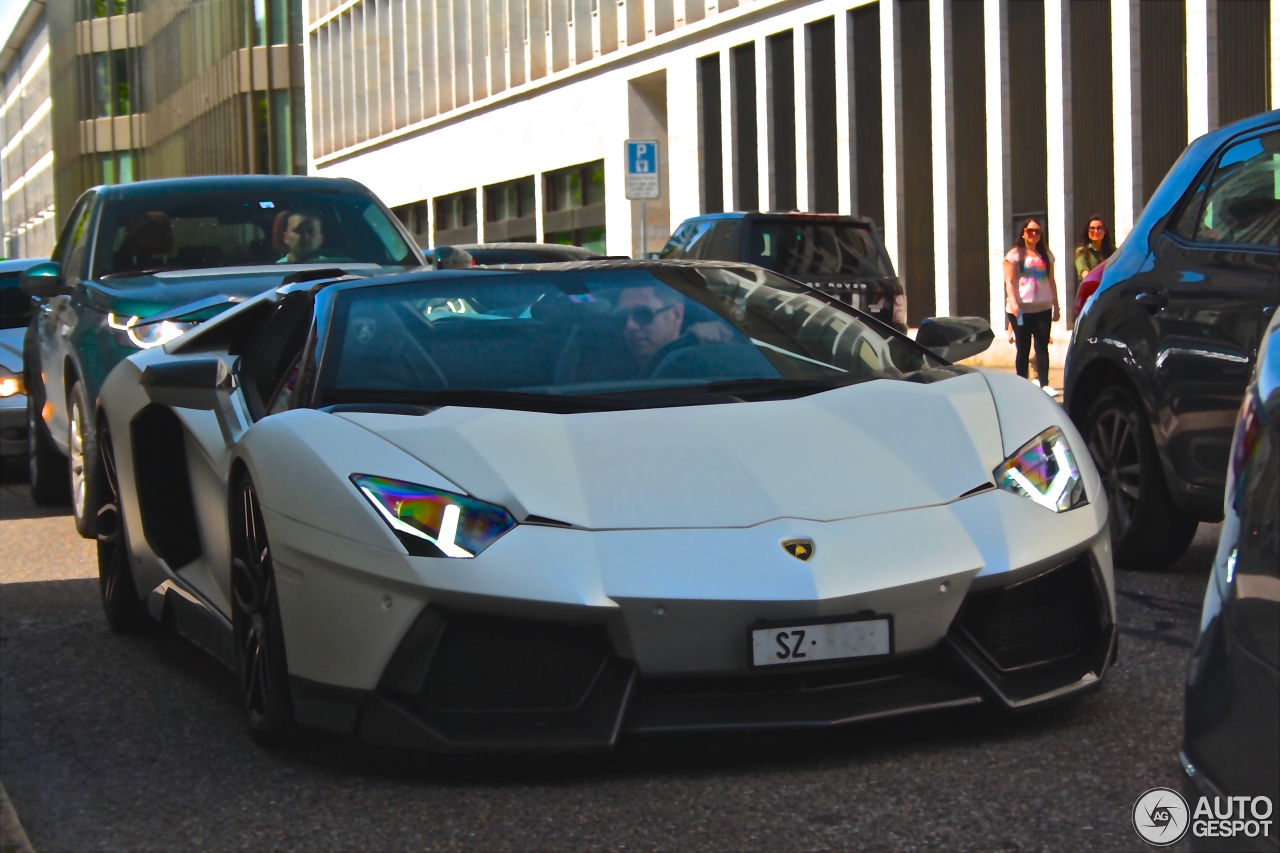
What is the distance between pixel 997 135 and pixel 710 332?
21206 millimetres

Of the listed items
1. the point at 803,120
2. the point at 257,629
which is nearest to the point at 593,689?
the point at 257,629

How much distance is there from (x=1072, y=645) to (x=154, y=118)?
88.3m

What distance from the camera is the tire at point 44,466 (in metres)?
10.8

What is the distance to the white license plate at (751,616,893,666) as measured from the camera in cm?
400

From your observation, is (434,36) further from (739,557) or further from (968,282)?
(739,557)

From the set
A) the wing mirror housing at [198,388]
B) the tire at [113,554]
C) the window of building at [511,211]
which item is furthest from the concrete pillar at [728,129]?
the wing mirror housing at [198,388]

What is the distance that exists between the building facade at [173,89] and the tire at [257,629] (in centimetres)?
6273

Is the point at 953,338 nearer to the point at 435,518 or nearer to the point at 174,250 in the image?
the point at 435,518

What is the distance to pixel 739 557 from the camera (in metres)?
4.04

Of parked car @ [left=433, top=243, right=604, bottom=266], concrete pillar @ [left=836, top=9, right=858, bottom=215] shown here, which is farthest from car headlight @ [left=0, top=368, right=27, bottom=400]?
concrete pillar @ [left=836, top=9, right=858, bottom=215]

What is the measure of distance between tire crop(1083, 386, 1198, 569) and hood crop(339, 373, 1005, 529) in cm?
260

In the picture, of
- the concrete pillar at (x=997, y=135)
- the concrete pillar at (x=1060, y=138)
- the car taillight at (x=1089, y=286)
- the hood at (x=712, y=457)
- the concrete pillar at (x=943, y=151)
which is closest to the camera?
the hood at (x=712, y=457)

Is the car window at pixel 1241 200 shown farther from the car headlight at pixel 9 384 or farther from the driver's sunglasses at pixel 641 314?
the car headlight at pixel 9 384

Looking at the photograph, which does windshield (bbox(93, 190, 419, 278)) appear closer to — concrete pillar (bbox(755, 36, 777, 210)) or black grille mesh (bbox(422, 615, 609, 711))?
black grille mesh (bbox(422, 615, 609, 711))
